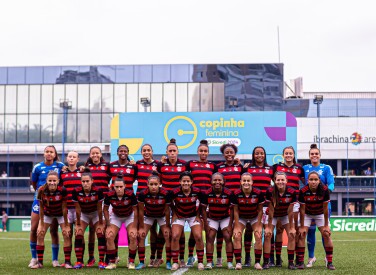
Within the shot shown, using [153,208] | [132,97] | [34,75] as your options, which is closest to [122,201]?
[153,208]

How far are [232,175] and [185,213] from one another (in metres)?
1.03

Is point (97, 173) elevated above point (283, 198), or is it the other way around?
point (97, 173)

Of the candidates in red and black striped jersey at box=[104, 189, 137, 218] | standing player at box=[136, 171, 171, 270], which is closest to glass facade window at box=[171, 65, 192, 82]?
standing player at box=[136, 171, 171, 270]

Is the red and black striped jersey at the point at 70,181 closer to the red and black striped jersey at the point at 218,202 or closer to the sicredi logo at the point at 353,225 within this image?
the red and black striped jersey at the point at 218,202

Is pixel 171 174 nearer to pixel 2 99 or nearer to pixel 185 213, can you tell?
pixel 185 213

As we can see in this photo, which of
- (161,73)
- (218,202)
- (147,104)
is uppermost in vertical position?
(161,73)

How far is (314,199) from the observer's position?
1063 centimetres

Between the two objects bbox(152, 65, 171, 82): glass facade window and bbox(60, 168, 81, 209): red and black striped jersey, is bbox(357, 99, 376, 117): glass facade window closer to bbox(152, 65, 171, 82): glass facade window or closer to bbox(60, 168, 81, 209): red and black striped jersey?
bbox(152, 65, 171, 82): glass facade window

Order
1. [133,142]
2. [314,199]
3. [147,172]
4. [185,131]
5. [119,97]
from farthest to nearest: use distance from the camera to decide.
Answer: [119,97]
[185,131]
[133,142]
[147,172]
[314,199]

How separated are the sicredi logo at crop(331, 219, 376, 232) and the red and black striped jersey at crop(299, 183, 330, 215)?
2178 cm

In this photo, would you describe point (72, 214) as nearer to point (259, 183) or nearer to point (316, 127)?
point (259, 183)

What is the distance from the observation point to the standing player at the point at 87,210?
34.6 ft

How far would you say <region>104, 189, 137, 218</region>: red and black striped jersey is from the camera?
10648mm

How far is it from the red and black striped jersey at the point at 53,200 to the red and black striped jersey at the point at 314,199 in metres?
3.88
